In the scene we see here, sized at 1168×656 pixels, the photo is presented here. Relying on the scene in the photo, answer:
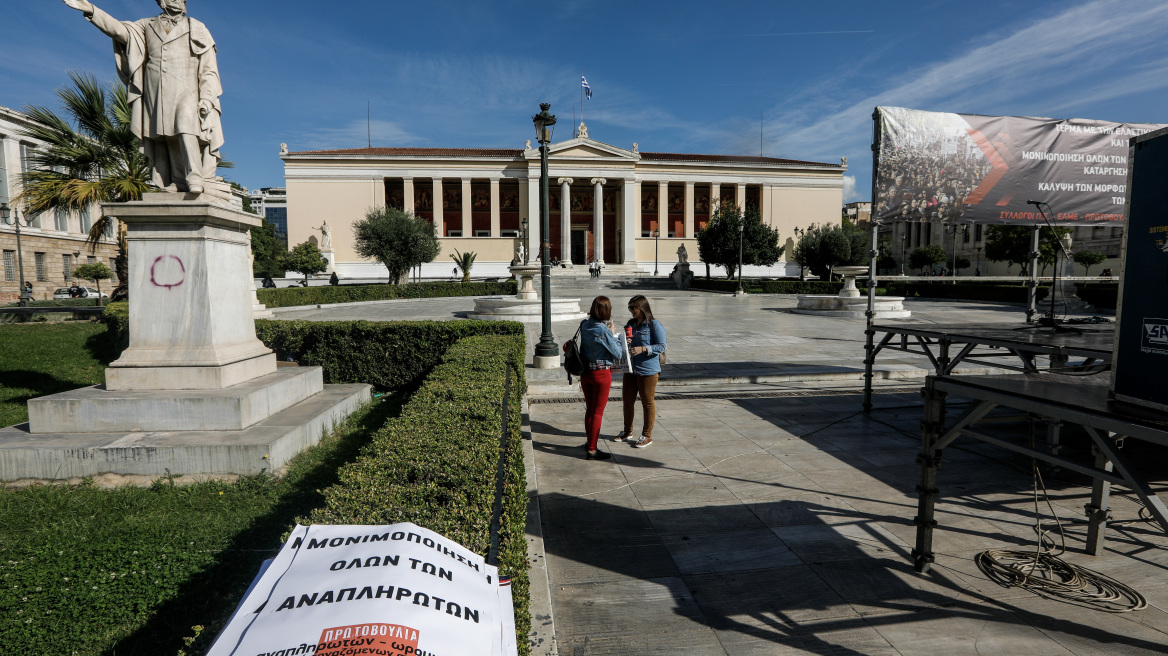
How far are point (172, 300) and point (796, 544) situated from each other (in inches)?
233

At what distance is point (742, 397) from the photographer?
28.1 feet

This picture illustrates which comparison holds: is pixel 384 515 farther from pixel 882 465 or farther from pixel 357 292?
pixel 357 292

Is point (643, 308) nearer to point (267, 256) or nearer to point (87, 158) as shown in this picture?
point (87, 158)

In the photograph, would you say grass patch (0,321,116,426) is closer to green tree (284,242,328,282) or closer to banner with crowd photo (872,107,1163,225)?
banner with crowd photo (872,107,1163,225)

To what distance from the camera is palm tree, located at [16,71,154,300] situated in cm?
1392

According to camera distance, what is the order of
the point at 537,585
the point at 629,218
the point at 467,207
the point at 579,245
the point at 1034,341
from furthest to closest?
the point at 579,245 < the point at 629,218 < the point at 467,207 < the point at 1034,341 < the point at 537,585

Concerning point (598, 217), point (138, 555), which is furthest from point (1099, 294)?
point (598, 217)

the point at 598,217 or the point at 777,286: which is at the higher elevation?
the point at 598,217

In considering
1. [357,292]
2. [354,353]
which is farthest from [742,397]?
[357,292]

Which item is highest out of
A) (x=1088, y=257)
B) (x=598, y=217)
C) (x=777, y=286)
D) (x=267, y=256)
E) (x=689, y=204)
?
(x=689, y=204)

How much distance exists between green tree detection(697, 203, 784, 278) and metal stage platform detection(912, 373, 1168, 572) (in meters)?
39.1

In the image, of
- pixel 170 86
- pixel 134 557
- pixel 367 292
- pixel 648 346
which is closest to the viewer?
pixel 134 557

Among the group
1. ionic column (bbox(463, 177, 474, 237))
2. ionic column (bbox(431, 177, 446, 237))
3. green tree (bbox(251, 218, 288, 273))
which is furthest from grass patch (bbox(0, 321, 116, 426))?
green tree (bbox(251, 218, 288, 273))

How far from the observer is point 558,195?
5878 centimetres
